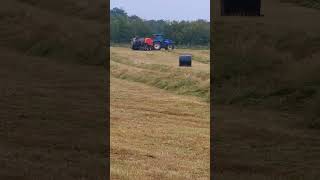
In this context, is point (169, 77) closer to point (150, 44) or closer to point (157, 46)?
point (150, 44)

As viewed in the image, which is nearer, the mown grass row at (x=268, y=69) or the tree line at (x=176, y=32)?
the mown grass row at (x=268, y=69)

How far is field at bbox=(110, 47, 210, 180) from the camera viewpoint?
8547 mm

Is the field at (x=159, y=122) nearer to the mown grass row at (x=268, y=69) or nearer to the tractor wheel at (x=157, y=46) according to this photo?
the mown grass row at (x=268, y=69)

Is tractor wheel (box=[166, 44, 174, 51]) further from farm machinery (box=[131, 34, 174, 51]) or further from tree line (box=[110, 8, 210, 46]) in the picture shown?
tree line (box=[110, 8, 210, 46])

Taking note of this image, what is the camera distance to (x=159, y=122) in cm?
1287

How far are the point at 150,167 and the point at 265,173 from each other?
1.81m

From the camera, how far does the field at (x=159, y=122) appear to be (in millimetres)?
8547
